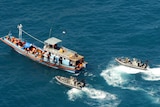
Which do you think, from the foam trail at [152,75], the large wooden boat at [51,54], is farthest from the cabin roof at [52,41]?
the foam trail at [152,75]

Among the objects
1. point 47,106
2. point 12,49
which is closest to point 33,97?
point 47,106

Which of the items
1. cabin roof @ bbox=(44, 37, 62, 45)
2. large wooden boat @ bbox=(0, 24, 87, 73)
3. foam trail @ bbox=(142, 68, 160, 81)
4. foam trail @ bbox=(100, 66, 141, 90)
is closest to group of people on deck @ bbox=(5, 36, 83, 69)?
large wooden boat @ bbox=(0, 24, 87, 73)

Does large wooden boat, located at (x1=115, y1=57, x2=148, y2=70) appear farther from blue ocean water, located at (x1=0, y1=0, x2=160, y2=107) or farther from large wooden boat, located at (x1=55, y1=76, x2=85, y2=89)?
large wooden boat, located at (x1=55, y1=76, x2=85, y2=89)

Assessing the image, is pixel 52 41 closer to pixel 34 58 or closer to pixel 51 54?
pixel 51 54

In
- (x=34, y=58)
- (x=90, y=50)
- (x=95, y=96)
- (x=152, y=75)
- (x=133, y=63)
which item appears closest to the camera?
(x=95, y=96)

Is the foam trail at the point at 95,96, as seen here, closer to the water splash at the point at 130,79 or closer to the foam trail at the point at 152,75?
the water splash at the point at 130,79

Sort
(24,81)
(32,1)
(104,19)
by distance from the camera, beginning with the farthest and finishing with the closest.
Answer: (32,1), (104,19), (24,81)

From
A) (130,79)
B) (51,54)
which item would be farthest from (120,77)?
(51,54)

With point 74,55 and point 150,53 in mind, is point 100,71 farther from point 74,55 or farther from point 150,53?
point 150,53
